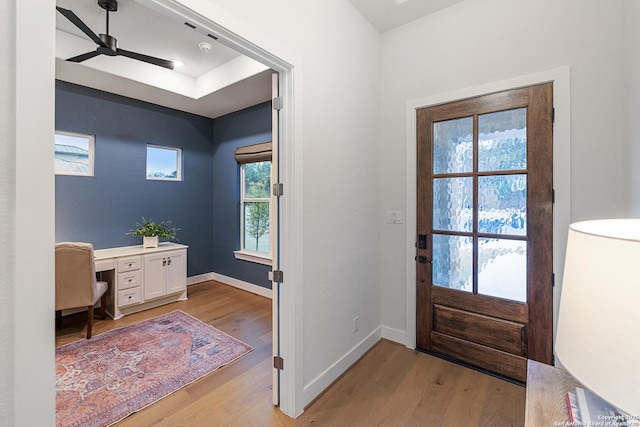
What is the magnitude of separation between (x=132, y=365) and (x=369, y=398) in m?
1.91

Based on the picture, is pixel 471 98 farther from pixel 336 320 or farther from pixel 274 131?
pixel 336 320

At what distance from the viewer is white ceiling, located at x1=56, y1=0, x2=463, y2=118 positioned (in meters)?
2.38

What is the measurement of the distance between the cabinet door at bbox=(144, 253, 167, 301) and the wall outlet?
9.54ft

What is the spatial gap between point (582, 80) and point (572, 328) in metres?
2.00

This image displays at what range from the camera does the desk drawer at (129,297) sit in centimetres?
320

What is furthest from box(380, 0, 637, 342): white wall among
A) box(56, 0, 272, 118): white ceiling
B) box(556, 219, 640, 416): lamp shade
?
box(556, 219, 640, 416): lamp shade

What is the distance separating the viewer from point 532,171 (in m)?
1.94

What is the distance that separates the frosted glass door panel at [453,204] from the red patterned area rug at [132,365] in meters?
2.10

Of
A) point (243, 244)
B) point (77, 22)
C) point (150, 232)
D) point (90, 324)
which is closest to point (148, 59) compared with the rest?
point (77, 22)

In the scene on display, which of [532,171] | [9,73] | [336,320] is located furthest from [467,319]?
[9,73]

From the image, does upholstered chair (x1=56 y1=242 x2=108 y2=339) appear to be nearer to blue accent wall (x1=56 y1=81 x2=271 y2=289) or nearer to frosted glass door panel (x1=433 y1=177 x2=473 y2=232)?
blue accent wall (x1=56 y1=81 x2=271 y2=289)

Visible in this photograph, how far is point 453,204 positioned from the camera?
2.28 meters

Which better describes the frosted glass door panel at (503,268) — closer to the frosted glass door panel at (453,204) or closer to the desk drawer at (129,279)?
the frosted glass door panel at (453,204)

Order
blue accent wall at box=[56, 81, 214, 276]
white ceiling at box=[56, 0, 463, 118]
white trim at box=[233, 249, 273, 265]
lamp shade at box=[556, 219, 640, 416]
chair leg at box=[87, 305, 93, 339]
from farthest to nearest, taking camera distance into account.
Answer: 1. white trim at box=[233, 249, 273, 265]
2. blue accent wall at box=[56, 81, 214, 276]
3. chair leg at box=[87, 305, 93, 339]
4. white ceiling at box=[56, 0, 463, 118]
5. lamp shade at box=[556, 219, 640, 416]
